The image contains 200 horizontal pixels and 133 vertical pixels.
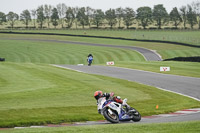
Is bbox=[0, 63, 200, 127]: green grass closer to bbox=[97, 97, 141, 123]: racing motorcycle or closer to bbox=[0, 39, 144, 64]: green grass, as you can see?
bbox=[97, 97, 141, 123]: racing motorcycle

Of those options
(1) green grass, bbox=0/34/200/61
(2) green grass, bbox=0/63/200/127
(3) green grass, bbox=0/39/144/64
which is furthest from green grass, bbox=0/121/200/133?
(1) green grass, bbox=0/34/200/61

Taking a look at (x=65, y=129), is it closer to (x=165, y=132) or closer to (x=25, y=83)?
(x=165, y=132)

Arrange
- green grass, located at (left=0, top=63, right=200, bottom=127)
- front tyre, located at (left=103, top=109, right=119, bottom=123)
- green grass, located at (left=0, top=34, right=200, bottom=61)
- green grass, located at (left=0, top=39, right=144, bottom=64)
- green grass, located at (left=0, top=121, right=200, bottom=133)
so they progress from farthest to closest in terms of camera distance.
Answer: green grass, located at (left=0, top=34, right=200, bottom=61) → green grass, located at (left=0, top=39, right=144, bottom=64) → green grass, located at (left=0, top=63, right=200, bottom=127) → front tyre, located at (left=103, top=109, right=119, bottom=123) → green grass, located at (left=0, top=121, right=200, bottom=133)

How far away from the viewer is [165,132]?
12.0m

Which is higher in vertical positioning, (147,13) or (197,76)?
(147,13)

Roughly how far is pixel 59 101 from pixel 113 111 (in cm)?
530

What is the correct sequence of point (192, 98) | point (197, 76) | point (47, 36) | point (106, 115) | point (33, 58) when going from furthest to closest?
1. point (47, 36)
2. point (33, 58)
3. point (197, 76)
4. point (192, 98)
5. point (106, 115)

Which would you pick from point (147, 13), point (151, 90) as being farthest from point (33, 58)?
point (147, 13)

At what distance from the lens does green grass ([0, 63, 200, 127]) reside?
53.4 feet

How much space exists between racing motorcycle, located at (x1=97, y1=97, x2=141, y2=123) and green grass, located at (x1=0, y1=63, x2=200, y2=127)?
1.84 metres

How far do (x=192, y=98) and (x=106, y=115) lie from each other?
9.58 metres

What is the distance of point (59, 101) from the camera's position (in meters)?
19.5

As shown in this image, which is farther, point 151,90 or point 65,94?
point 151,90

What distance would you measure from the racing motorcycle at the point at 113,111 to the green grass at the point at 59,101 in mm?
1839
